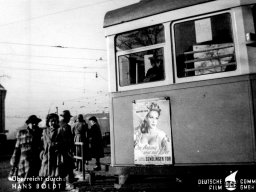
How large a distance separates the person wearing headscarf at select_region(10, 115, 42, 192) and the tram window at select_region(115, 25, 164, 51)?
2783 mm

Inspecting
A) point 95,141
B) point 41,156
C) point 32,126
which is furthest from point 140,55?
point 95,141

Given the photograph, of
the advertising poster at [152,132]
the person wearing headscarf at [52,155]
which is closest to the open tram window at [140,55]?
the advertising poster at [152,132]

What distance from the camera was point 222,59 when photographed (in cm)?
415

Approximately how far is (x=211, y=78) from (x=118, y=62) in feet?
5.68

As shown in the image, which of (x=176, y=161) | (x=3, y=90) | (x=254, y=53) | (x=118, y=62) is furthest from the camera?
(x=3, y=90)

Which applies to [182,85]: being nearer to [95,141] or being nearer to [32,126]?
[32,126]

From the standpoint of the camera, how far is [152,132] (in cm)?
457

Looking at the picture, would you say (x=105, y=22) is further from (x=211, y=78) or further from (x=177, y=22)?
(x=211, y=78)

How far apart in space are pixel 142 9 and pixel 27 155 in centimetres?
397

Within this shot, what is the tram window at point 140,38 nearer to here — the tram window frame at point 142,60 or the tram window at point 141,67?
the tram window frame at point 142,60

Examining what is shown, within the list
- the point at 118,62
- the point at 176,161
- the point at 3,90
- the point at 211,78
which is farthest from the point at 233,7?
the point at 3,90

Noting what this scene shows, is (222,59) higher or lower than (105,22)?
lower

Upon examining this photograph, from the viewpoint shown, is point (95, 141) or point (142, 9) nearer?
point (142, 9)

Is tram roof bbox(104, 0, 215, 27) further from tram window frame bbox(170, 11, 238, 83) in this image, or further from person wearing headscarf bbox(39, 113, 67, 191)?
person wearing headscarf bbox(39, 113, 67, 191)
